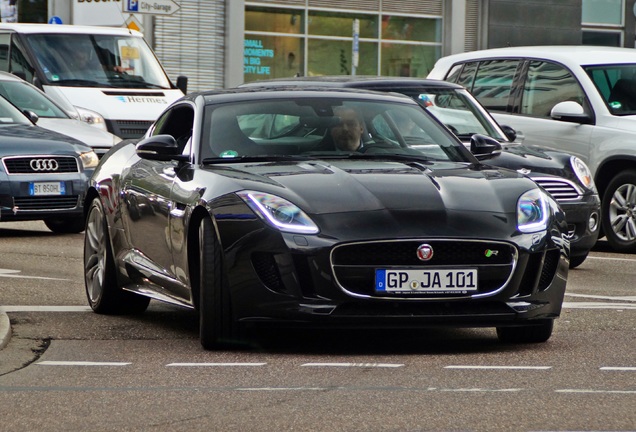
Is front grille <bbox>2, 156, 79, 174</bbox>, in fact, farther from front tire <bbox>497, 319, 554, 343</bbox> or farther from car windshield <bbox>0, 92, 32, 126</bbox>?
front tire <bbox>497, 319, 554, 343</bbox>

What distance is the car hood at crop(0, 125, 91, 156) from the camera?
1605 centimetres

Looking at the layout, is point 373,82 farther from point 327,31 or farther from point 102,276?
point 327,31

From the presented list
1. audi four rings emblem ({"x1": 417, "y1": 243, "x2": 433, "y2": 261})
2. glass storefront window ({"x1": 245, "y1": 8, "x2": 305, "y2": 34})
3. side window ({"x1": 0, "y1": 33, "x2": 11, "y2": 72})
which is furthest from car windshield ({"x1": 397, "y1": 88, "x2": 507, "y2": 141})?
glass storefront window ({"x1": 245, "y1": 8, "x2": 305, "y2": 34})

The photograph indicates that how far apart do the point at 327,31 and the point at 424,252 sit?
1101 inches

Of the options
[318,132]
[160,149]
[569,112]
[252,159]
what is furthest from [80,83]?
[252,159]

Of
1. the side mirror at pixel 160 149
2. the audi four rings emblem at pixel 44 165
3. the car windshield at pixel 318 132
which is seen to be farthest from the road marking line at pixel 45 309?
the audi four rings emblem at pixel 44 165

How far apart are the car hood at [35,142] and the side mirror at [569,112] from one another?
15.8 feet

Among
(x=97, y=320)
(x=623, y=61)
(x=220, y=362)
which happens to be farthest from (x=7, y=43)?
(x=220, y=362)

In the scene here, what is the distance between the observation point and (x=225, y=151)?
895 cm

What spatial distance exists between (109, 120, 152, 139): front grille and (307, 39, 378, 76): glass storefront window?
13029 millimetres

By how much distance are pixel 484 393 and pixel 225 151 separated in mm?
2741

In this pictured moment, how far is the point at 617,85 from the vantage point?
15609 mm

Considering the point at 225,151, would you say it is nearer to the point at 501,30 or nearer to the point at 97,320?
the point at 97,320

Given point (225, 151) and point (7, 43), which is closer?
point (225, 151)
